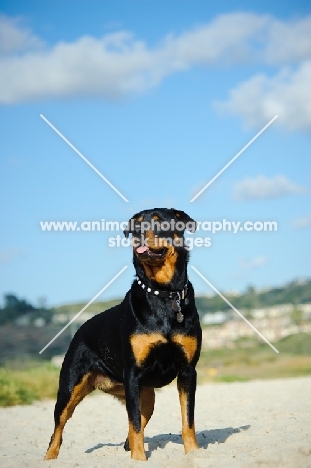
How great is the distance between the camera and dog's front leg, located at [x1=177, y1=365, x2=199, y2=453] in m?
7.31

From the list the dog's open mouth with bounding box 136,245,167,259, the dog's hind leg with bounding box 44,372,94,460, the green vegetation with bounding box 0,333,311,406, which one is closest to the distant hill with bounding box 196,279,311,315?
the green vegetation with bounding box 0,333,311,406

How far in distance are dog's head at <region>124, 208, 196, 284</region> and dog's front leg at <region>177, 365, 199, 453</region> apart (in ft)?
2.86

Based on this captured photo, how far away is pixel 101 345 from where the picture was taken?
26.2 ft

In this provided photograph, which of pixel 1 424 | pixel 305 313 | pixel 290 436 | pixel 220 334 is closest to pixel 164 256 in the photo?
pixel 290 436

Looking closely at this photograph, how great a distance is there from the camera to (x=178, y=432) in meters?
9.95

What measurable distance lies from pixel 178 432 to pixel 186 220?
3.52 m

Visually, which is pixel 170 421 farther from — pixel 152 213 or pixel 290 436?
pixel 152 213

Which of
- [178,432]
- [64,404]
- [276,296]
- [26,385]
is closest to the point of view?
[64,404]

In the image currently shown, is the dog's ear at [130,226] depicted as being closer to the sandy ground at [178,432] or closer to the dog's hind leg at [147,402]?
the dog's hind leg at [147,402]

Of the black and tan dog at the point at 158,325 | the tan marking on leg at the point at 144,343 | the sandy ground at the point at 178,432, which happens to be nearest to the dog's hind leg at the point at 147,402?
the sandy ground at the point at 178,432

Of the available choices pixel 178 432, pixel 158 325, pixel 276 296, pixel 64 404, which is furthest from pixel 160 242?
pixel 276 296

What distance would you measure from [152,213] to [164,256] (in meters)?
0.47

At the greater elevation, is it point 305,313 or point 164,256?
point 305,313

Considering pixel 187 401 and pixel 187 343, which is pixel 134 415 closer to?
pixel 187 401
